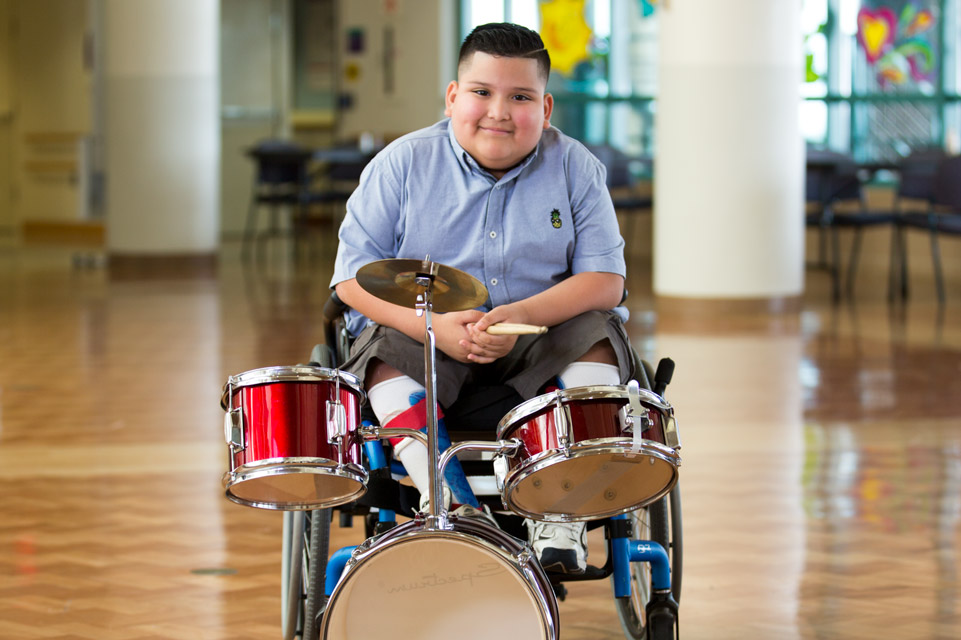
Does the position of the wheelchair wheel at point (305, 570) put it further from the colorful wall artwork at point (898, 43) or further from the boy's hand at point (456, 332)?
the colorful wall artwork at point (898, 43)

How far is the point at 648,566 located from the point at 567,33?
10.3 metres

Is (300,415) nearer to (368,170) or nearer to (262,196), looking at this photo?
(368,170)

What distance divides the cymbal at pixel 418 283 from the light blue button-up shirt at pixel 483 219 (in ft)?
1.19

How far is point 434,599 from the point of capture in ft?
5.93

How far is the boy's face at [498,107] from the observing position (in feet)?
7.04

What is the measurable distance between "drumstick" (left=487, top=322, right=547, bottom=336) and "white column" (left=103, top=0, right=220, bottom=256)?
9235 mm

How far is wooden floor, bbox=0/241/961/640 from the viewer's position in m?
2.69

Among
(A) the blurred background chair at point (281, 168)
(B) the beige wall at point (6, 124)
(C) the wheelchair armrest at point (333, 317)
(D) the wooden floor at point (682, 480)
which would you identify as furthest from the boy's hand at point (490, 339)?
(B) the beige wall at point (6, 124)

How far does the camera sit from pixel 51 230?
15352 mm

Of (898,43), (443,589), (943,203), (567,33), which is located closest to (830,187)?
(943,203)

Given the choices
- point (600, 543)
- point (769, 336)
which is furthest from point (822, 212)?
point (600, 543)

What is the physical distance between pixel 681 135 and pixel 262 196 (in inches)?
210

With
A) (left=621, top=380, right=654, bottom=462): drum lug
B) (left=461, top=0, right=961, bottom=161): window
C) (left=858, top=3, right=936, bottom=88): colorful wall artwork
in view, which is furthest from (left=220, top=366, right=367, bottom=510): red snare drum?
(left=858, top=3, right=936, bottom=88): colorful wall artwork

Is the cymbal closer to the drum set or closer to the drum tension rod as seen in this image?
the drum set
